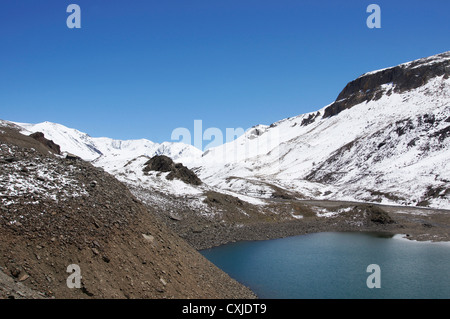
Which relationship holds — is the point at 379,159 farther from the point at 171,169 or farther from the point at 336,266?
the point at 336,266

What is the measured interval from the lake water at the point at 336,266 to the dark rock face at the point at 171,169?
91.5 feet

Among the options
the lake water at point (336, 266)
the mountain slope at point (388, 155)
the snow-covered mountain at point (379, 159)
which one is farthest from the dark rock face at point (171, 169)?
the mountain slope at point (388, 155)

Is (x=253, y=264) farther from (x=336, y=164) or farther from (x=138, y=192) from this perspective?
(x=336, y=164)

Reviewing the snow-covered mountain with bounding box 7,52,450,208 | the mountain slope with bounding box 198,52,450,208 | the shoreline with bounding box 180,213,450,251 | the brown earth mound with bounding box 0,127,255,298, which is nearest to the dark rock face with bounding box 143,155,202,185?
the snow-covered mountain with bounding box 7,52,450,208

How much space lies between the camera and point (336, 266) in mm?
40500

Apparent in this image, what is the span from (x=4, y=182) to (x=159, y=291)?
11.6 meters

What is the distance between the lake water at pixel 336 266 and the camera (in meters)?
31.8

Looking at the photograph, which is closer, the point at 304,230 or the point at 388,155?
the point at 304,230

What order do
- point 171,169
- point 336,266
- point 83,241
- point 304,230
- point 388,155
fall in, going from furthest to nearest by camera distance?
point 388,155
point 171,169
point 304,230
point 336,266
point 83,241

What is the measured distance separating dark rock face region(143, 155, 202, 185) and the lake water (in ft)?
91.5

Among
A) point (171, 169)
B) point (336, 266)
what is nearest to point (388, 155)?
point (171, 169)

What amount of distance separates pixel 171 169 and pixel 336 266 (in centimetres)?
4743

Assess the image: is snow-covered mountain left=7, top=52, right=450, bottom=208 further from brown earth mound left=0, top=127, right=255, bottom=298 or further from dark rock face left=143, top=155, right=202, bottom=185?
brown earth mound left=0, top=127, right=255, bottom=298

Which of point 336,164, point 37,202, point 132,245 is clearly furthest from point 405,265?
point 336,164
